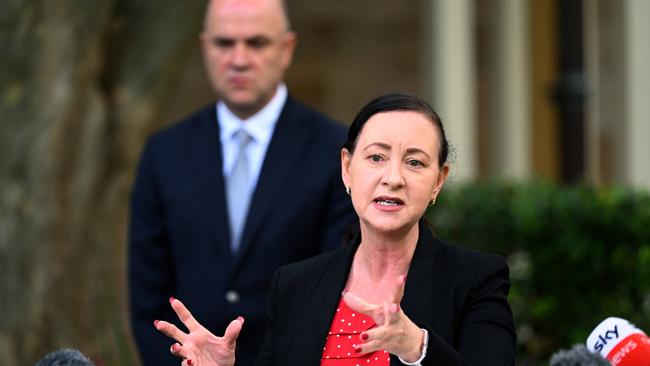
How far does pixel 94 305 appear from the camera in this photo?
22.3ft

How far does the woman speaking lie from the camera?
9.95 ft

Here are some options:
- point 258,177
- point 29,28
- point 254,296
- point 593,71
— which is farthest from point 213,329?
point 593,71

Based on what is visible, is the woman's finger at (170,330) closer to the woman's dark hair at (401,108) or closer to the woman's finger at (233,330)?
the woman's finger at (233,330)

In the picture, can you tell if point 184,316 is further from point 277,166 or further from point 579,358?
point 277,166

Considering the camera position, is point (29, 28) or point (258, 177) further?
point (29, 28)

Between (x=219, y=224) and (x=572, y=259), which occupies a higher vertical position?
(x=219, y=224)

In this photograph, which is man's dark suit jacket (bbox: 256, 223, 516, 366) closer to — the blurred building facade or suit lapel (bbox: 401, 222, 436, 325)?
suit lapel (bbox: 401, 222, 436, 325)

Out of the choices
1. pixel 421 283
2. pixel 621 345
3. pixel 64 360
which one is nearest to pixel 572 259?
pixel 621 345

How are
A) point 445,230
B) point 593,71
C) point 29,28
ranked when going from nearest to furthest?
point 29,28 < point 445,230 < point 593,71

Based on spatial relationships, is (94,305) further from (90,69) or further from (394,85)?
(394,85)

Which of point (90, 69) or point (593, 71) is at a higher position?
point (90, 69)

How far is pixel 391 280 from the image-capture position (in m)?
3.15

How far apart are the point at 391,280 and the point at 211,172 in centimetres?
139

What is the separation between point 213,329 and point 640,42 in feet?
26.4
